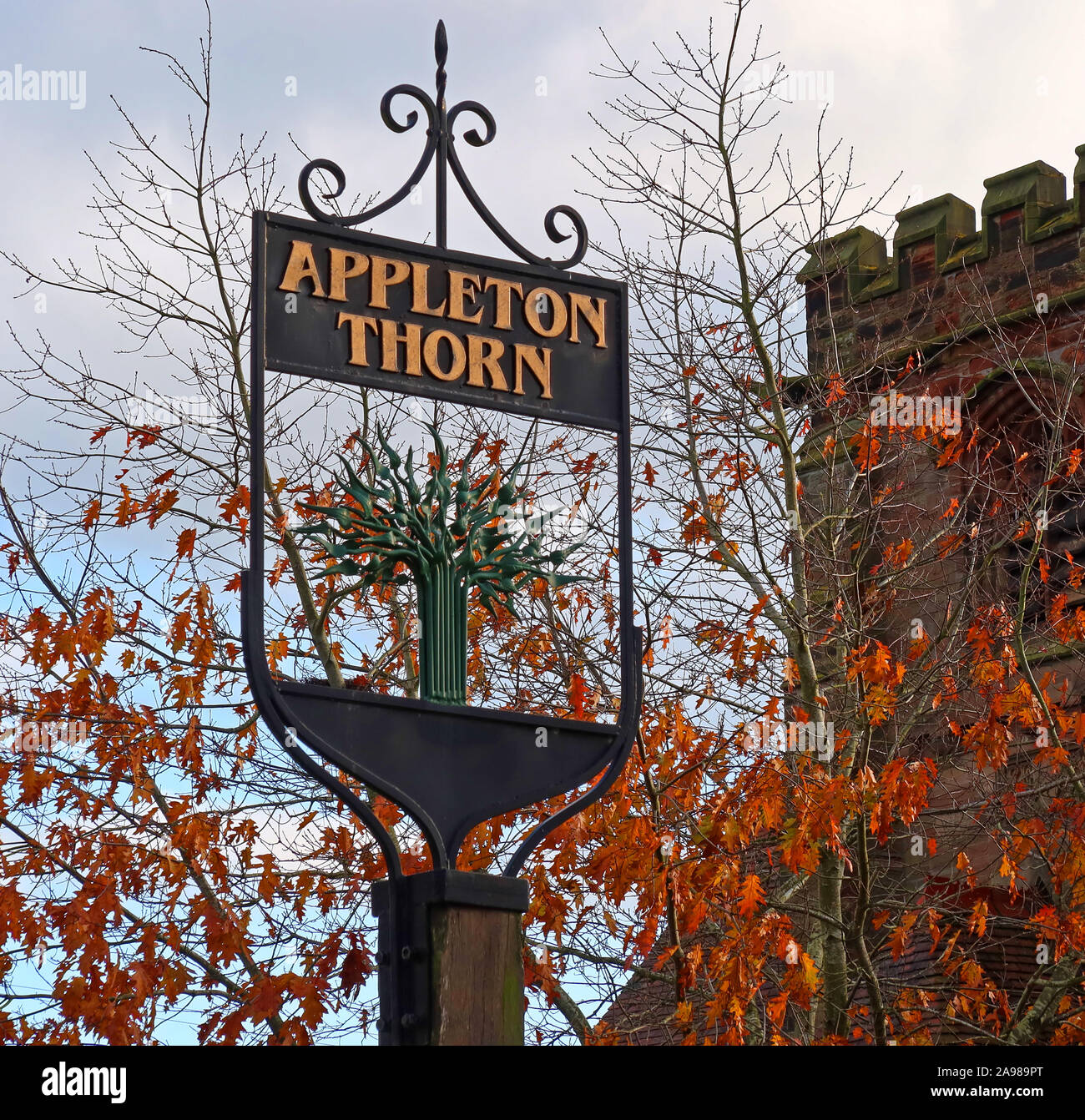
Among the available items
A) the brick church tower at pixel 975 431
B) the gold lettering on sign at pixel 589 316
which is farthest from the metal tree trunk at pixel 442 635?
the brick church tower at pixel 975 431

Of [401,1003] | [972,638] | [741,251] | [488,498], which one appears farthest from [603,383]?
[972,638]

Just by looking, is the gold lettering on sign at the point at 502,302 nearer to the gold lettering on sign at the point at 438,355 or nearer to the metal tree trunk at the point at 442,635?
the gold lettering on sign at the point at 438,355

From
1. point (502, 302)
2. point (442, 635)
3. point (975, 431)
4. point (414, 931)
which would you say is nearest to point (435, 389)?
point (502, 302)

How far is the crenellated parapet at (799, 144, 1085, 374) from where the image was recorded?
20.0m

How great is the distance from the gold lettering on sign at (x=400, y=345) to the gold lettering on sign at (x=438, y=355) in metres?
0.02

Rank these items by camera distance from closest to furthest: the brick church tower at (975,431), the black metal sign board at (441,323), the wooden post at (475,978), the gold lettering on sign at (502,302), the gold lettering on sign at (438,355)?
the wooden post at (475,978), the black metal sign board at (441,323), the gold lettering on sign at (438,355), the gold lettering on sign at (502,302), the brick church tower at (975,431)

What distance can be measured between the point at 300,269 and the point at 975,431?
33.3 ft

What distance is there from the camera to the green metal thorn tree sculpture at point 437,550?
482cm

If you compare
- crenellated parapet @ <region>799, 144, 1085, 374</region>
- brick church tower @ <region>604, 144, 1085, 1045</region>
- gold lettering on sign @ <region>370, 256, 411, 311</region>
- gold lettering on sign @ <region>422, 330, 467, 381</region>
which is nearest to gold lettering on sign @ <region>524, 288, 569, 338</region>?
gold lettering on sign @ <region>422, 330, 467, 381</region>

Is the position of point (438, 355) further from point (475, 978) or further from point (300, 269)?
point (475, 978)

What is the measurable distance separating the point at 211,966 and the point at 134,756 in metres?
1.11

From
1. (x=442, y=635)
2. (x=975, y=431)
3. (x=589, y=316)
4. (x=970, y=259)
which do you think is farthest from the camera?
(x=970, y=259)

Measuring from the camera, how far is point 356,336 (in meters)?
4.93

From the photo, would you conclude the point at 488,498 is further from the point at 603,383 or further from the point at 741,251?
the point at 741,251
